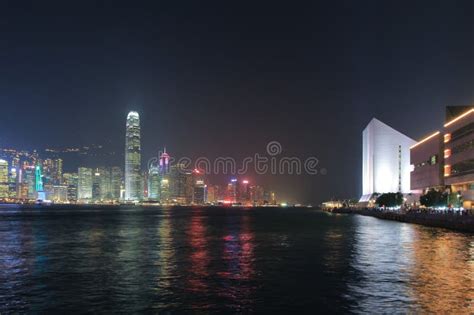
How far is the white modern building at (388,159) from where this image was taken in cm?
17088

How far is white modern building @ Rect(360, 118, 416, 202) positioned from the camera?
171 m

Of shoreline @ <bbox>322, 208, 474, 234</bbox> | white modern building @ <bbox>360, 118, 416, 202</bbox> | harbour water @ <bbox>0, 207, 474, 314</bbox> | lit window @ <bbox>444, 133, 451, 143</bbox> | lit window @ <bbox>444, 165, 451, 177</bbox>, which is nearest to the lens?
harbour water @ <bbox>0, 207, 474, 314</bbox>

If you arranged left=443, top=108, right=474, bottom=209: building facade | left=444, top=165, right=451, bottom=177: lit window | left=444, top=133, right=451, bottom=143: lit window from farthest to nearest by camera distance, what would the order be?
left=444, top=133, right=451, bottom=143: lit window
left=444, top=165, right=451, bottom=177: lit window
left=443, top=108, right=474, bottom=209: building facade

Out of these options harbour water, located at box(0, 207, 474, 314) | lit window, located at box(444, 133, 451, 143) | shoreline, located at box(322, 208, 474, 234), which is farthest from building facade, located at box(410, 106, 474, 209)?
harbour water, located at box(0, 207, 474, 314)

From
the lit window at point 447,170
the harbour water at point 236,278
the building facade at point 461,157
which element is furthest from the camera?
the lit window at point 447,170

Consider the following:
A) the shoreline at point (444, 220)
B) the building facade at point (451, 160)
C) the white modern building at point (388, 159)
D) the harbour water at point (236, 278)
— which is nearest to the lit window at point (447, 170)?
the building facade at point (451, 160)

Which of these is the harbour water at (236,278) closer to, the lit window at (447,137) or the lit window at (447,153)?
the lit window at (447,153)

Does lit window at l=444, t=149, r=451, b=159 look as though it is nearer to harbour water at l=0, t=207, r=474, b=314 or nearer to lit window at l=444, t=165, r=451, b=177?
lit window at l=444, t=165, r=451, b=177

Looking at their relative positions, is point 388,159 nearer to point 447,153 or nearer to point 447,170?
point 447,153

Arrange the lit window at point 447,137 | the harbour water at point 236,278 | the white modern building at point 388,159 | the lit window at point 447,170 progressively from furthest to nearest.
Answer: the white modern building at point 388,159 < the lit window at point 447,137 < the lit window at point 447,170 < the harbour water at point 236,278

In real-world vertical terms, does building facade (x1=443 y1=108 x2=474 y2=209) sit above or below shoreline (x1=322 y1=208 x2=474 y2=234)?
above

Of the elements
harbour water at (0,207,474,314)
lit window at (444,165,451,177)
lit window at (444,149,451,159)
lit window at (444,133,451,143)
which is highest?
lit window at (444,133,451,143)

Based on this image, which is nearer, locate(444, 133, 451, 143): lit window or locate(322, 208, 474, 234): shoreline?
locate(322, 208, 474, 234): shoreline

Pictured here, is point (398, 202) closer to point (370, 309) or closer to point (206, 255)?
point (206, 255)
